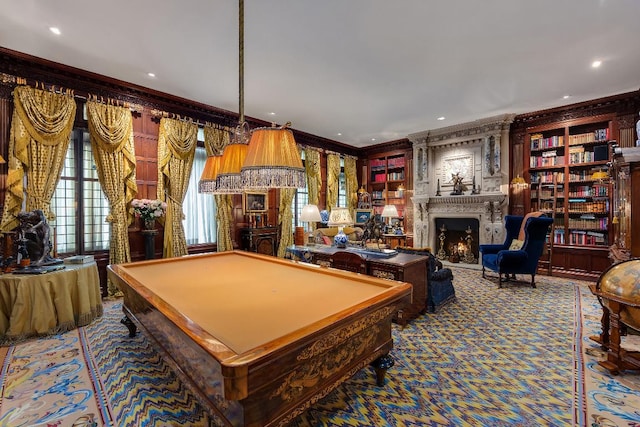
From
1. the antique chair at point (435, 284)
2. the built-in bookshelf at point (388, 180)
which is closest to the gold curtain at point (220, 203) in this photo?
the antique chair at point (435, 284)

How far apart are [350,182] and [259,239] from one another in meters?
3.78

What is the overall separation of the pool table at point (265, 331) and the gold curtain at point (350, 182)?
257 inches

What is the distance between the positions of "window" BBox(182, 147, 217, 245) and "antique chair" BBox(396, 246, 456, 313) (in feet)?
12.5

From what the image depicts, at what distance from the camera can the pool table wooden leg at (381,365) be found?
2.17 m

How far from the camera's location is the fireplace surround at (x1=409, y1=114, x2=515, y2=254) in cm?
657

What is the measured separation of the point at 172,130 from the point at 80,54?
5.23ft

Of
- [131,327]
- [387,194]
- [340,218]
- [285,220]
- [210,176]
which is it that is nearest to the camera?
[210,176]

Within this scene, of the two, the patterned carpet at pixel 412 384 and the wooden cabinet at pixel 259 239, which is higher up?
the wooden cabinet at pixel 259 239

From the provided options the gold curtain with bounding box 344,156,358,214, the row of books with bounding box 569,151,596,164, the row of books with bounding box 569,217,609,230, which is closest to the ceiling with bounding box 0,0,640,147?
the row of books with bounding box 569,151,596,164

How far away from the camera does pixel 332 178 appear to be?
8.38m

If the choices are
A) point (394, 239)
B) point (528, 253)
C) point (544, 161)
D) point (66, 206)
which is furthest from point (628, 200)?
point (66, 206)

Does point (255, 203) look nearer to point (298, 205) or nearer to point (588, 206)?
point (298, 205)

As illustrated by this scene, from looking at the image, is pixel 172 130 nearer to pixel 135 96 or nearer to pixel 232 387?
pixel 135 96

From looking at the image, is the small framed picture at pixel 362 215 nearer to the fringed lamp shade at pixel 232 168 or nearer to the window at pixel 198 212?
the window at pixel 198 212
